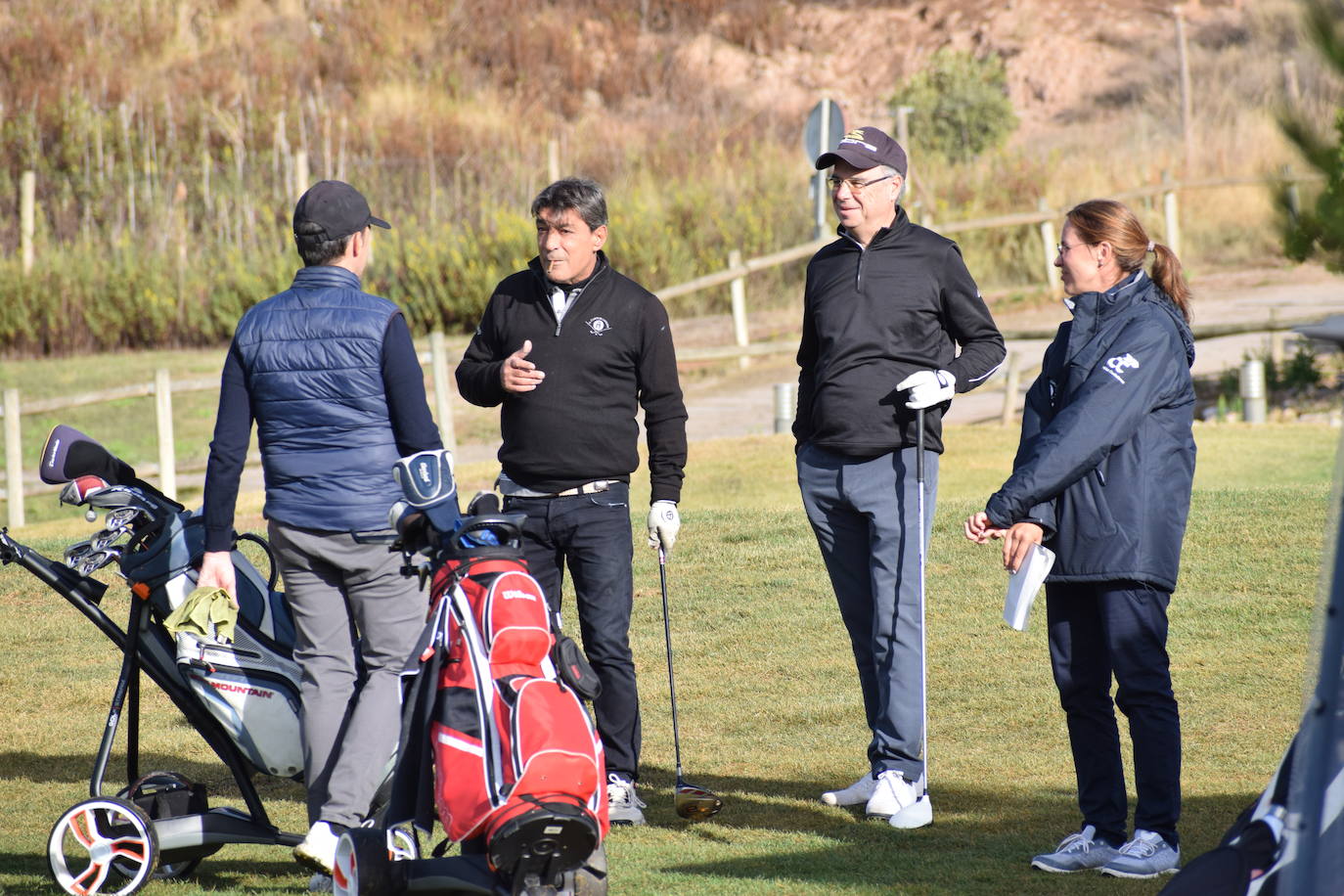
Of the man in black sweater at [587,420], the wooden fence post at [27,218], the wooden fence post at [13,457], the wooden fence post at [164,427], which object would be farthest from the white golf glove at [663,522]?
the wooden fence post at [27,218]

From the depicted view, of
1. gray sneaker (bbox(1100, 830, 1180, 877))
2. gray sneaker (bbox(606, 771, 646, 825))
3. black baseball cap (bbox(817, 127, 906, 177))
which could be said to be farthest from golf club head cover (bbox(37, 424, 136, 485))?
gray sneaker (bbox(1100, 830, 1180, 877))

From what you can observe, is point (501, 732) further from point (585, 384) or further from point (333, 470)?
point (585, 384)

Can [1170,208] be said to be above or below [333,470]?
above

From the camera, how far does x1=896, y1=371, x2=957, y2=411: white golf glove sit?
5105 mm

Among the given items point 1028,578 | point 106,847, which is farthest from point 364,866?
point 1028,578

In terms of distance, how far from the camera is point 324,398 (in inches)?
175

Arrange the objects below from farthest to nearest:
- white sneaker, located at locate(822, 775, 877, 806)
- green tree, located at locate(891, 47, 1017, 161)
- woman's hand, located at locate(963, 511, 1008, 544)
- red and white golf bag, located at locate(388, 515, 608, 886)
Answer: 1. green tree, located at locate(891, 47, 1017, 161)
2. white sneaker, located at locate(822, 775, 877, 806)
3. woman's hand, located at locate(963, 511, 1008, 544)
4. red and white golf bag, located at locate(388, 515, 608, 886)

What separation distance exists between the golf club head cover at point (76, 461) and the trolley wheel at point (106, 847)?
2.87 feet

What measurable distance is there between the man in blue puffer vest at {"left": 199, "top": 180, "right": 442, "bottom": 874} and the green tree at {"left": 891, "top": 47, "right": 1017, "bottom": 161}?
29619mm

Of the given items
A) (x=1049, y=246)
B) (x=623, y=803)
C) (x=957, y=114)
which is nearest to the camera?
→ (x=623, y=803)

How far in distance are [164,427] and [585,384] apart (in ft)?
28.6

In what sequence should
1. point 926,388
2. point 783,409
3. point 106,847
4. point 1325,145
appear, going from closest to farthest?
point 1325,145
point 106,847
point 926,388
point 783,409

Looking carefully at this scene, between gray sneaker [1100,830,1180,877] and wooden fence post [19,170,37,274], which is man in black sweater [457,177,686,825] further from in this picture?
wooden fence post [19,170,37,274]

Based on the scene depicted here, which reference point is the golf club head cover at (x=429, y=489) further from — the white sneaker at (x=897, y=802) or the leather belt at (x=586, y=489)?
the white sneaker at (x=897, y=802)
